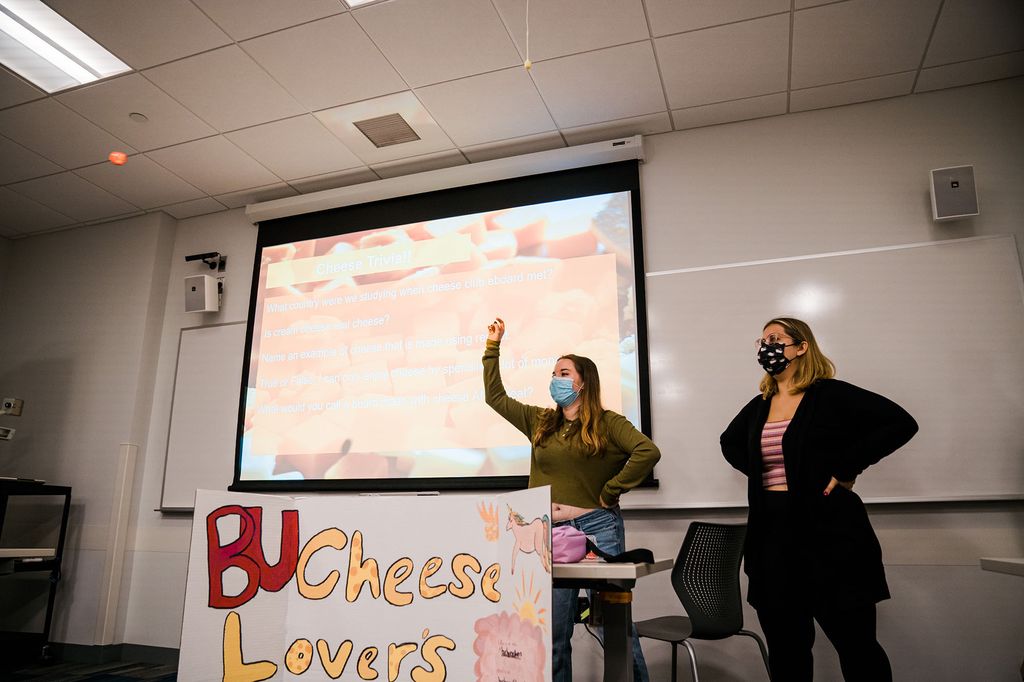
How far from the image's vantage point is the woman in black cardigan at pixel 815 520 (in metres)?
1.88

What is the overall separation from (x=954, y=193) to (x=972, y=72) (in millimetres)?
644

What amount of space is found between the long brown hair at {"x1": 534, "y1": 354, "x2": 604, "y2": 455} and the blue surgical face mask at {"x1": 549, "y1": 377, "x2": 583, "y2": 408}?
0.03m

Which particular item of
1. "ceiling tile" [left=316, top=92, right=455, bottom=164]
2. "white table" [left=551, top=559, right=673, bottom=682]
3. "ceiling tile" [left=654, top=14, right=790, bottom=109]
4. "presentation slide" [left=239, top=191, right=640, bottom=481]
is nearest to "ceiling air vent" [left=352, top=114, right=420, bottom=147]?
"ceiling tile" [left=316, top=92, right=455, bottom=164]

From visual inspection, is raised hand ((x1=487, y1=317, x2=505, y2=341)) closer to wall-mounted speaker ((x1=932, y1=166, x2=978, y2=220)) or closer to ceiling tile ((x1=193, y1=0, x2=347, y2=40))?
ceiling tile ((x1=193, y1=0, x2=347, y2=40))

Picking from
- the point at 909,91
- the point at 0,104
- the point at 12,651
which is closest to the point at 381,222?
the point at 0,104

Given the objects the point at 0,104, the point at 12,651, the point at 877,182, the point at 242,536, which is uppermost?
the point at 0,104

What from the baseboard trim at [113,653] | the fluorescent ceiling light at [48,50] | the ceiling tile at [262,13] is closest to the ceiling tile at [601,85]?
the ceiling tile at [262,13]

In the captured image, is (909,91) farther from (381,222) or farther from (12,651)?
(12,651)

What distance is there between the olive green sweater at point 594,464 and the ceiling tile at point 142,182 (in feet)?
10.1

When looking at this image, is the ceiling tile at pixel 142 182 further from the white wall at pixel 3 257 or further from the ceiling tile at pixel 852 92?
the ceiling tile at pixel 852 92

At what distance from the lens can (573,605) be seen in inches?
82.5

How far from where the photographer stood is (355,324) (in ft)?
13.2

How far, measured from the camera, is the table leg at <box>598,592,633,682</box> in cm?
161

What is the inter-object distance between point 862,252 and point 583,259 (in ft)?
4.41
